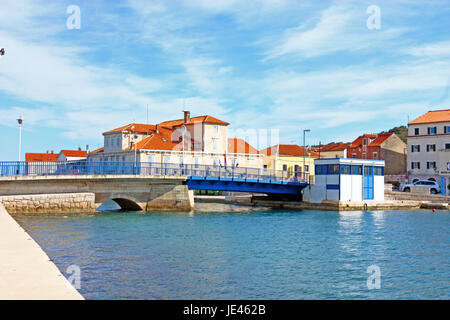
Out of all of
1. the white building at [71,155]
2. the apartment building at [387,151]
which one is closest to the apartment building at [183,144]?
the white building at [71,155]

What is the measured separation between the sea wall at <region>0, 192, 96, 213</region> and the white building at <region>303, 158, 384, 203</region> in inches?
1104

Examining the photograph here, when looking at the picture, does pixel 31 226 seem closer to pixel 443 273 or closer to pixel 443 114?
pixel 443 273

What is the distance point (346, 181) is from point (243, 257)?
122 ft

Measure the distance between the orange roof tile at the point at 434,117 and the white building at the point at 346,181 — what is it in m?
26.4

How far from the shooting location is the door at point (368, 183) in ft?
195

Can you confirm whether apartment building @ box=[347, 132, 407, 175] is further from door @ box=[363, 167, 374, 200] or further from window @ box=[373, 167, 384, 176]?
door @ box=[363, 167, 374, 200]

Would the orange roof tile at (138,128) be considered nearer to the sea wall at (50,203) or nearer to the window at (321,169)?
the window at (321,169)

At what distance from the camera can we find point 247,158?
76312 mm

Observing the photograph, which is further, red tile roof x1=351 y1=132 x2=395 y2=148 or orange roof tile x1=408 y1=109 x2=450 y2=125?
red tile roof x1=351 y1=132 x2=395 y2=148

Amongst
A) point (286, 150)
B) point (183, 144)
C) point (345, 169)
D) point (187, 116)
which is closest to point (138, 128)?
point (187, 116)

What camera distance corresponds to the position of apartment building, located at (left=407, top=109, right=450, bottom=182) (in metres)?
77.2

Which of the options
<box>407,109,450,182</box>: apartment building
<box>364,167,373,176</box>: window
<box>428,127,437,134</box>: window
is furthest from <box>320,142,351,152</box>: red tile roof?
<box>364,167,373,176</box>: window

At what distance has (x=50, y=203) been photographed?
40688mm
